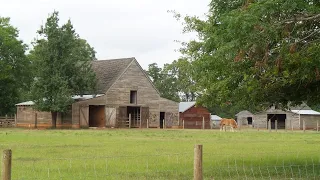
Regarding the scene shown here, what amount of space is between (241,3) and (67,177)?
21.0 ft

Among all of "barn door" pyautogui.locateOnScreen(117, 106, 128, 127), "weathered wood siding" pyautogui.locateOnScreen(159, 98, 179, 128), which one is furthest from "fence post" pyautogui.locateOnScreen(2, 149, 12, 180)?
"weathered wood siding" pyautogui.locateOnScreen(159, 98, 179, 128)

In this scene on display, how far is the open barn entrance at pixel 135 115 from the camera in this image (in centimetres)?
6050

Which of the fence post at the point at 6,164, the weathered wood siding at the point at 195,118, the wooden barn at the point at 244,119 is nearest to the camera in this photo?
the fence post at the point at 6,164

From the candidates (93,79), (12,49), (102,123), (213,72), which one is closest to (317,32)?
(213,72)

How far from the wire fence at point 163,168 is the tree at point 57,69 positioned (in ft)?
109

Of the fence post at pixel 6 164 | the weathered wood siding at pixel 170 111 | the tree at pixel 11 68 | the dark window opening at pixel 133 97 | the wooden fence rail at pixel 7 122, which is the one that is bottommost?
the fence post at pixel 6 164

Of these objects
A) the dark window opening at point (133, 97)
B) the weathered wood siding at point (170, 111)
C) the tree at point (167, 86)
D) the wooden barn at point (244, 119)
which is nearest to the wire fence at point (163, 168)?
the dark window opening at point (133, 97)

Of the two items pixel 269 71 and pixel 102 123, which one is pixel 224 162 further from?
pixel 102 123

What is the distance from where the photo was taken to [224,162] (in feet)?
59.4

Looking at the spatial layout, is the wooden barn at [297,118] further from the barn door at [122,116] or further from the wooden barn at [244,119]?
the barn door at [122,116]

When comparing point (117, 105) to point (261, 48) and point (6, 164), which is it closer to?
point (261, 48)

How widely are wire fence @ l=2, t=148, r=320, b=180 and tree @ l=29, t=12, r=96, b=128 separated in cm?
3325

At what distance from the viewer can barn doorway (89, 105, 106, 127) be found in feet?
189

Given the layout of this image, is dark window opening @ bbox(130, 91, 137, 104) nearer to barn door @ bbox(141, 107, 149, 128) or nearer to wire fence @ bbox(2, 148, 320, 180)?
barn door @ bbox(141, 107, 149, 128)
